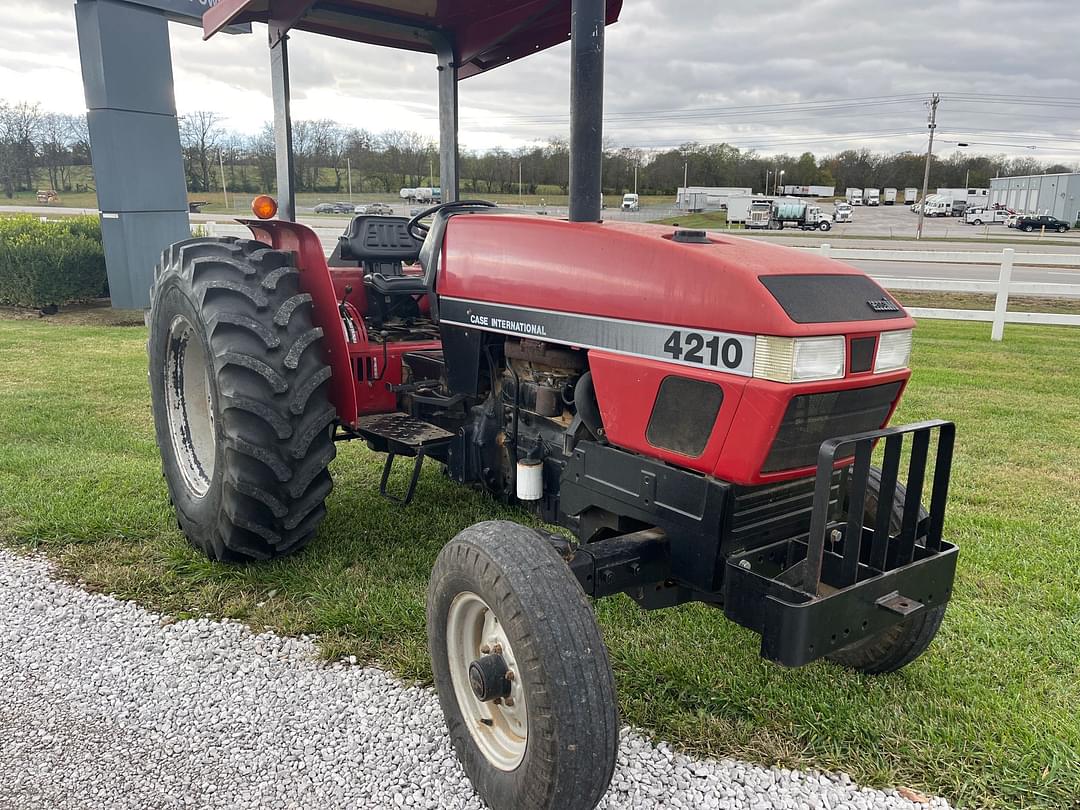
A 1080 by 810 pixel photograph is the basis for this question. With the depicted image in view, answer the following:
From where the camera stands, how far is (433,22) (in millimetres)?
4031

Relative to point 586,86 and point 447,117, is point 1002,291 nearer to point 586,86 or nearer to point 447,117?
point 447,117

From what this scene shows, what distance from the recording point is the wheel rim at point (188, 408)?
3934 millimetres

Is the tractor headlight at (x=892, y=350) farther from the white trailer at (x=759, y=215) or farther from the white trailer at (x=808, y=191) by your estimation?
the white trailer at (x=808, y=191)

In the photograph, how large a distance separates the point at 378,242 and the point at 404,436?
1.25 meters

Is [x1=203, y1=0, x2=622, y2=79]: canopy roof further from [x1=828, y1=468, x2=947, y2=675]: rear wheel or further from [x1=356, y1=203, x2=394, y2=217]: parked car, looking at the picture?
[x1=828, y1=468, x2=947, y2=675]: rear wheel

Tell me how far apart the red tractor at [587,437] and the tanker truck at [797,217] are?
47.6 meters

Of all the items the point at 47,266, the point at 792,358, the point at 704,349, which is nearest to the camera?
the point at 792,358

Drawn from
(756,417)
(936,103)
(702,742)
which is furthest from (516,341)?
(936,103)

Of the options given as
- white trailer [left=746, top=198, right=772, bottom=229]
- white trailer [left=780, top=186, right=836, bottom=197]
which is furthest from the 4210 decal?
white trailer [left=780, top=186, right=836, bottom=197]

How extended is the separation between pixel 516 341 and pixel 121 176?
396 inches

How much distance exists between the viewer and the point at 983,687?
2.82 meters

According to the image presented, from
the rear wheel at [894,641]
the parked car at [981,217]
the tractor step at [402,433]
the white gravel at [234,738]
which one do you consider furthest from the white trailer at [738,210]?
the white gravel at [234,738]

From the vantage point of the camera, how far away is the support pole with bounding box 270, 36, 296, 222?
12.6 feet

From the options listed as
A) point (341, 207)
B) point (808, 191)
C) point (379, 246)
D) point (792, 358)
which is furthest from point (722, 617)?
point (808, 191)
